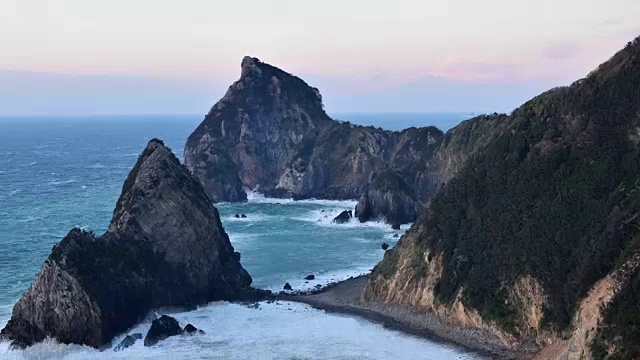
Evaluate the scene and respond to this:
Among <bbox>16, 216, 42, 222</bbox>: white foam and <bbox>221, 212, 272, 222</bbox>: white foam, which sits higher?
<bbox>221, 212, 272, 222</bbox>: white foam

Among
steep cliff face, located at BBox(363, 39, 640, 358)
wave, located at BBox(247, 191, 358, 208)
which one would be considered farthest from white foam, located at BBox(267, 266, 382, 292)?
wave, located at BBox(247, 191, 358, 208)

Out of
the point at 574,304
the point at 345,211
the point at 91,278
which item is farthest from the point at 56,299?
the point at 345,211

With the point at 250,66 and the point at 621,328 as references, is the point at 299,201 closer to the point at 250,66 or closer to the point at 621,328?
the point at 250,66

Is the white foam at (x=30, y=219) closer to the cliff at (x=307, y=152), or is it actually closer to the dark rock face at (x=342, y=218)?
the cliff at (x=307, y=152)

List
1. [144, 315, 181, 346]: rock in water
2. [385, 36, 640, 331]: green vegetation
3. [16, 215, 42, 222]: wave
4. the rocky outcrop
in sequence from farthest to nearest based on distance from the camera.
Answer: the rocky outcrop → [16, 215, 42, 222]: wave → [144, 315, 181, 346]: rock in water → [385, 36, 640, 331]: green vegetation

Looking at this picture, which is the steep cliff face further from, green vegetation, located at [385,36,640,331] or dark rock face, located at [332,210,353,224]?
dark rock face, located at [332,210,353,224]

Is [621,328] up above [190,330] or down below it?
above

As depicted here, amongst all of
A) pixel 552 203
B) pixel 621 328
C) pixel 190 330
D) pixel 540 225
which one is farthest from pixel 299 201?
pixel 621 328
